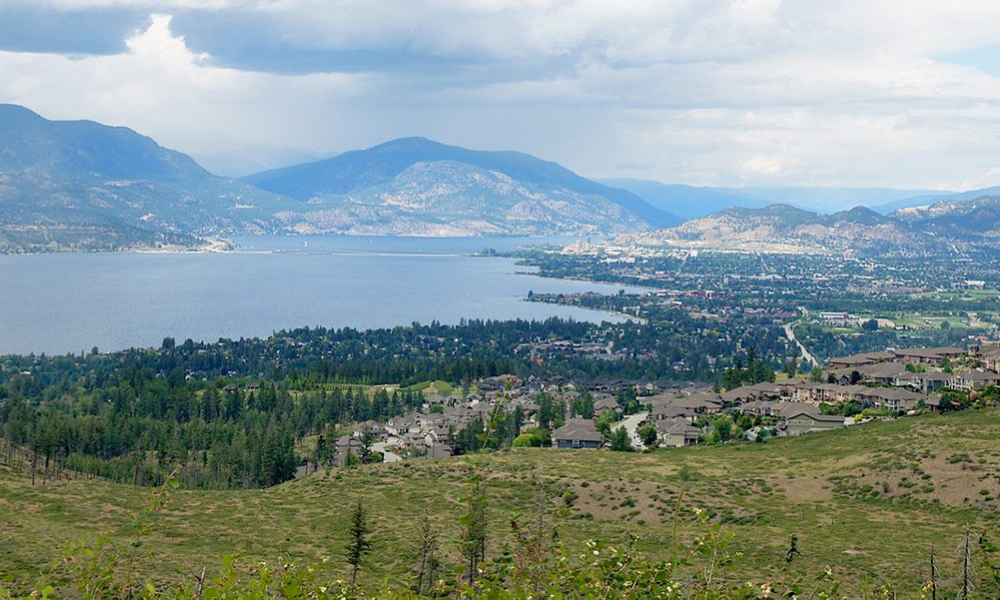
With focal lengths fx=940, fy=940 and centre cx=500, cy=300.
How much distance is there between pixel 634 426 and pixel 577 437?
5.28m

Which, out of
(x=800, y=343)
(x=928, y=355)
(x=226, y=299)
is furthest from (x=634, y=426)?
(x=226, y=299)

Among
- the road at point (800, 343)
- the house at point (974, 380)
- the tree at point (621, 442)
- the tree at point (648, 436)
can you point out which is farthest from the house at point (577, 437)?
the road at point (800, 343)

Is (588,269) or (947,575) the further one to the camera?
(588,269)

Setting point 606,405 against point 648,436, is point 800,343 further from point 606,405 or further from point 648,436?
point 648,436

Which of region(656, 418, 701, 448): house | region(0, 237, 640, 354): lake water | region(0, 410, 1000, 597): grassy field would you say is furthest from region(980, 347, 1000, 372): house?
region(0, 237, 640, 354): lake water

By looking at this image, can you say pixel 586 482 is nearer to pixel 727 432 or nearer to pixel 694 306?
pixel 727 432

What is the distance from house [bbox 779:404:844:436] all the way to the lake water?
201ft

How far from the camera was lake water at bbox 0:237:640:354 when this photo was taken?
310 ft

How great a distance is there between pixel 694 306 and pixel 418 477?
3815 inches

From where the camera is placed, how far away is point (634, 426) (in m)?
47.4

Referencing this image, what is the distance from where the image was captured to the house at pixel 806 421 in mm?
41594

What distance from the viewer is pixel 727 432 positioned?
4169 centimetres

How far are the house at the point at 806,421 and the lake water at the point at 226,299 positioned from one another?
61.3 metres

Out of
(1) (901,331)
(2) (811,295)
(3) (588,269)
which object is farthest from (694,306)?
(3) (588,269)
